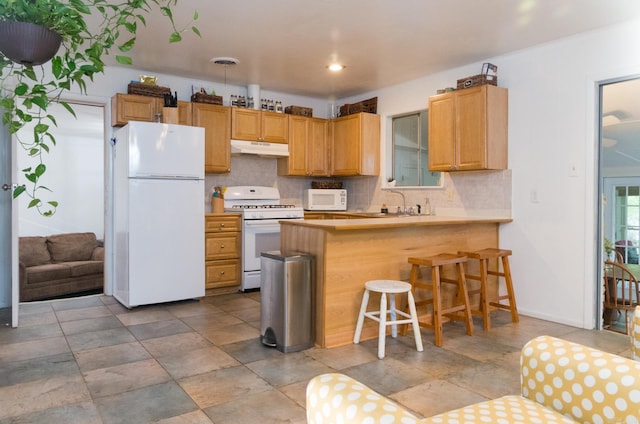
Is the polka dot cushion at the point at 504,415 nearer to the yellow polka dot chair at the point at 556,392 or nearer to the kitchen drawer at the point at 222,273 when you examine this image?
the yellow polka dot chair at the point at 556,392

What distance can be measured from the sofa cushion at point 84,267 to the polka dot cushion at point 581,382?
17.8ft

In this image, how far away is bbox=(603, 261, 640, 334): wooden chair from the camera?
3.86m

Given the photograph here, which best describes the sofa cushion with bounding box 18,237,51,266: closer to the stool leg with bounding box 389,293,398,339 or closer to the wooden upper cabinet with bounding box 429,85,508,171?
the stool leg with bounding box 389,293,398,339

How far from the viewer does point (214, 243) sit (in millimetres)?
4934

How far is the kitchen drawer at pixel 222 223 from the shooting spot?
4887 mm

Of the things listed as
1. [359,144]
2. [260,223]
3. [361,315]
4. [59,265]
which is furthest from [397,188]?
[59,265]

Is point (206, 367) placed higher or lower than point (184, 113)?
lower

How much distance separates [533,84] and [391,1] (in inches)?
70.0

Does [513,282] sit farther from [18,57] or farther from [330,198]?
[18,57]

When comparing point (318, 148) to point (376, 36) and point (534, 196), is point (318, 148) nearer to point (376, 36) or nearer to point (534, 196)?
point (376, 36)

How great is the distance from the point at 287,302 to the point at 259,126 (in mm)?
2993

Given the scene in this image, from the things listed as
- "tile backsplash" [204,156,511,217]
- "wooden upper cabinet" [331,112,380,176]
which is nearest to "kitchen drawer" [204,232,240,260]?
"tile backsplash" [204,156,511,217]

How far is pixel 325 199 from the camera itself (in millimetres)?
6070

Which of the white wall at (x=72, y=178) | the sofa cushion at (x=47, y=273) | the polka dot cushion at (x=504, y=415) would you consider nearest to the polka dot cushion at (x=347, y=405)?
the polka dot cushion at (x=504, y=415)
